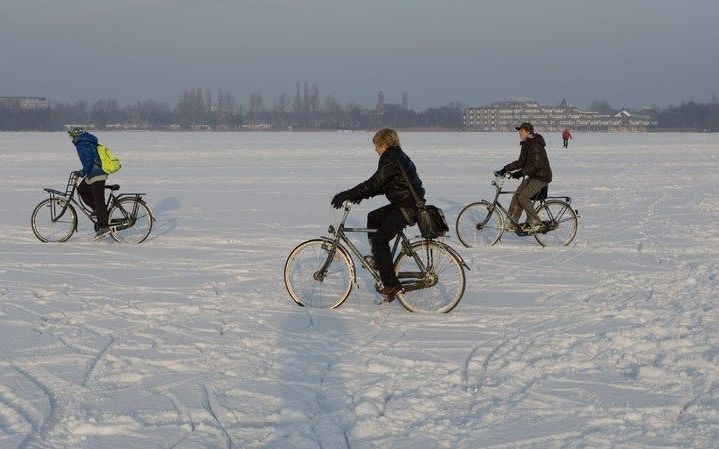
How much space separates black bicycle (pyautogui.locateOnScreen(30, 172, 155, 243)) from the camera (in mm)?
11539

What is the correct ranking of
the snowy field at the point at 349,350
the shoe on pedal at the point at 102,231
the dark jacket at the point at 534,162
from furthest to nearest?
the shoe on pedal at the point at 102,231, the dark jacket at the point at 534,162, the snowy field at the point at 349,350

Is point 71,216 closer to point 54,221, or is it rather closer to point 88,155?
point 54,221

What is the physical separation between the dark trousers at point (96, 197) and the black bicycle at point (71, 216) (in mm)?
156

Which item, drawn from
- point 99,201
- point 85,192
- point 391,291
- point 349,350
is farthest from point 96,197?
point 349,350

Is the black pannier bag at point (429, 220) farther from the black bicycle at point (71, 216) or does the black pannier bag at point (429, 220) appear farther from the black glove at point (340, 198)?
the black bicycle at point (71, 216)

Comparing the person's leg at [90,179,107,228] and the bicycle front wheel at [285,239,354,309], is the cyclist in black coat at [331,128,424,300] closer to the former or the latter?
the bicycle front wheel at [285,239,354,309]

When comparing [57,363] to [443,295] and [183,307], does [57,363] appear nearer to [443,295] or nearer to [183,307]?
[183,307]

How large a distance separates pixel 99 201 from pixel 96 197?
0.23ft

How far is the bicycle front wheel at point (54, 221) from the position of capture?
38.3ft

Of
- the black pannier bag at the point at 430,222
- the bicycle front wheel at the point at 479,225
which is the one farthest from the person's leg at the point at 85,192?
the black pannier bag at the point at 430,222

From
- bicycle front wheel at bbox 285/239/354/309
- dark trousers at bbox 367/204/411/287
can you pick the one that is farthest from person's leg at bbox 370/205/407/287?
bicycle front wheel at bbox 285/239/354/309

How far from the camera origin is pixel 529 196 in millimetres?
11070

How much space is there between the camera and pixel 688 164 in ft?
98.5

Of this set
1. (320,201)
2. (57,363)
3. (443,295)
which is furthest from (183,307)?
(320,201)
